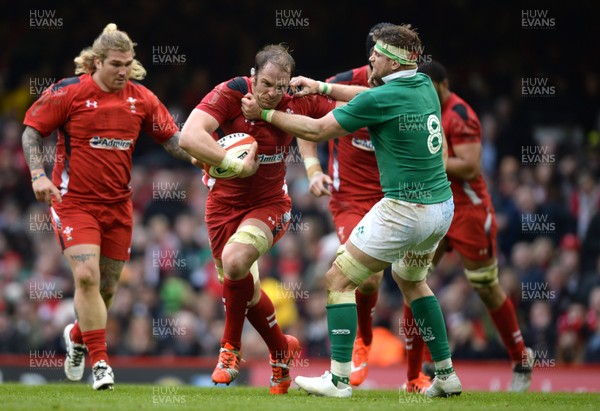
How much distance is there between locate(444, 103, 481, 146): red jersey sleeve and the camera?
9977 mm

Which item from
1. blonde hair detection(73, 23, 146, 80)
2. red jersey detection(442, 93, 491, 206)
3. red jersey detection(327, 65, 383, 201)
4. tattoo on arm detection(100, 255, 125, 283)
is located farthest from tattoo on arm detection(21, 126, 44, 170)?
red jersey detection(442, 93, 491, 206)

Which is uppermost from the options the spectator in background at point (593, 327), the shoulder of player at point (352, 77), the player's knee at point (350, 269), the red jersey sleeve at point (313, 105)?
the shoulder of player at point (352, 77)

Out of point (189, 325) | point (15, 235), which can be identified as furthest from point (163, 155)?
point (189, 325)

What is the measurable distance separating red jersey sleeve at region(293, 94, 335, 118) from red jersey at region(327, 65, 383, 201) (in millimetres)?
638

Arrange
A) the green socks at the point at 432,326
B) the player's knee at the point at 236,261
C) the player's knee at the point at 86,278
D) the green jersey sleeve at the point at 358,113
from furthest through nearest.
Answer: the player's knee at the point at 86,278
the player's knee at the point at 236,261
the green socks at the point at 432,326
the green jersey sleeve at the point at 358,113

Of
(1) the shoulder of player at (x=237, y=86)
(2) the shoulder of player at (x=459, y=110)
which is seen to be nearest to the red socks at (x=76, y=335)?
(1) the shoulder of player at (x=237, y=86)

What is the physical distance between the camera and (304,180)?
16.0 meters

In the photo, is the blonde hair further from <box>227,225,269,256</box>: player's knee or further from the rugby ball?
<box>227,225,269,256</box>: player's knee

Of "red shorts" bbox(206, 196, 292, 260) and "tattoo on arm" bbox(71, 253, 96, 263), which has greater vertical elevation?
"red shorts" bbox(206, 196, 292, 260)

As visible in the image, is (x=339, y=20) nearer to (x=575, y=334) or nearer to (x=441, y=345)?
(x=575, y=334)

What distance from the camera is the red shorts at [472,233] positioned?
10.2 meters

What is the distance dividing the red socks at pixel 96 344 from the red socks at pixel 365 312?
7.98 ft

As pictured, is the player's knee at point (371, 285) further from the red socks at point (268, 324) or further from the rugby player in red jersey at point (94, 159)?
the rugby player in red jersey at point (94, 159)

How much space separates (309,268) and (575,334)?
3.96 meters
